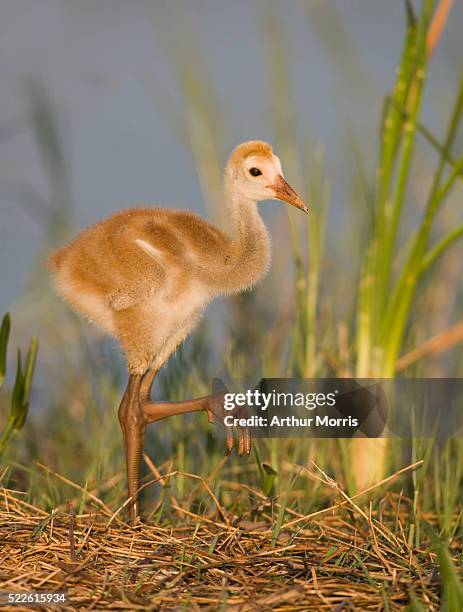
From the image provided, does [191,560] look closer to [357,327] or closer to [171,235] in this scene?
[171,235]

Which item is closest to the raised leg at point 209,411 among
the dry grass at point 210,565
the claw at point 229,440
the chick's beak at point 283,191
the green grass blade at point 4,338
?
the claw at point 229,440

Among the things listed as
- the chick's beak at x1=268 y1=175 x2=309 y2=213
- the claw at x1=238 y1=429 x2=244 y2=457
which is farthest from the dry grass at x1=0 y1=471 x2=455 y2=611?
the chick's beak at x1=268 y1=175 x2=309 y2=213

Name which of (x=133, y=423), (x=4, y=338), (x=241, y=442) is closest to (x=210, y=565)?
(x=241, y=442)

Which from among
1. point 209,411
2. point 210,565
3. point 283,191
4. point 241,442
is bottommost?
point 210,565

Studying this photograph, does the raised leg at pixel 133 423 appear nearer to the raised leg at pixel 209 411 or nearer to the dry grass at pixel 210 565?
the raised leg at pixel 209 411

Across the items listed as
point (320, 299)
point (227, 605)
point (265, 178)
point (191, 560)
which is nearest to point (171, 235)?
point (265, 178)

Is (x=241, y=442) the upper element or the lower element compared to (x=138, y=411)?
lower

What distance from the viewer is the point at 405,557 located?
2.63 m

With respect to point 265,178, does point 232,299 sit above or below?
above

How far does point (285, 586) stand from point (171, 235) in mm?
1140

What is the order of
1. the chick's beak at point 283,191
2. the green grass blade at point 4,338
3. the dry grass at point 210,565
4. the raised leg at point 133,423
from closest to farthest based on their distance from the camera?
1. the dry grass at point 210,565
2. the chick's beak at point 283,191
3. the green grass blade at point 4,338
4. the raised leg at point 133,423

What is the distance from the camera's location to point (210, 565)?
2.44 metres

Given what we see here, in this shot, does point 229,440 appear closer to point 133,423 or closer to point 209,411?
point 209,411

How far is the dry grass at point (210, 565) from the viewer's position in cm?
227
